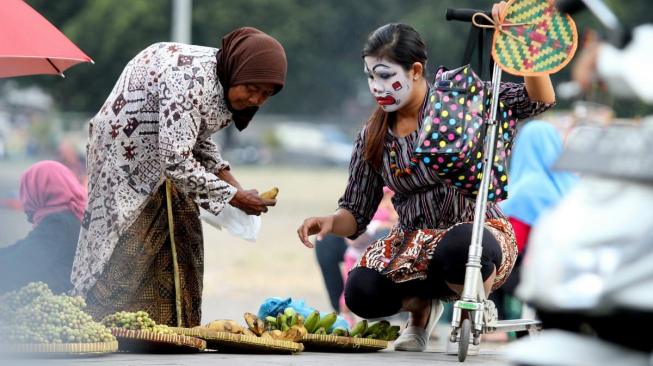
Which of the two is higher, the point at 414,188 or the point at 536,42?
the point at 536,42

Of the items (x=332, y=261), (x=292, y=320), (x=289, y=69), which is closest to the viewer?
(x=292, y=320)

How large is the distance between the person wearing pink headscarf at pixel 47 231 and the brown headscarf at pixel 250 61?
148cm

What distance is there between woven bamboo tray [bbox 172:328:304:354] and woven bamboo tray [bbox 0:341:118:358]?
50 cm

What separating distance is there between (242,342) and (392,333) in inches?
39.7

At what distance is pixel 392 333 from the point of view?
6902mm

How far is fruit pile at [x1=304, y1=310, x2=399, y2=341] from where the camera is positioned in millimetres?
6734

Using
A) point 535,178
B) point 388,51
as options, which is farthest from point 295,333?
point 535,178

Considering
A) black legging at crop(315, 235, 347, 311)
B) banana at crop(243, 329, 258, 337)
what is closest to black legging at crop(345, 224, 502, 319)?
banana at crop(243, 329, 258, 337)

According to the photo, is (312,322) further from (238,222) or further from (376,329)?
(238,222)

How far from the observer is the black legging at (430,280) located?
611 centimetres

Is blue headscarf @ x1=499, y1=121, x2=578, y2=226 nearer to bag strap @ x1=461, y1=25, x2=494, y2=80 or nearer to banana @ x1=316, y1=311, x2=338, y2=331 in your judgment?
banana @ x1=316, y1=311, x2=338, y2=331

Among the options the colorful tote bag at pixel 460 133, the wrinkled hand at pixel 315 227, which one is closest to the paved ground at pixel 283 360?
the wrinkled hand at pixel 315 227

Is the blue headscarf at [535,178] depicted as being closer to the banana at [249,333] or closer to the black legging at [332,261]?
the black legging at [332,261]

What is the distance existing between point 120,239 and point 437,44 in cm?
4961
